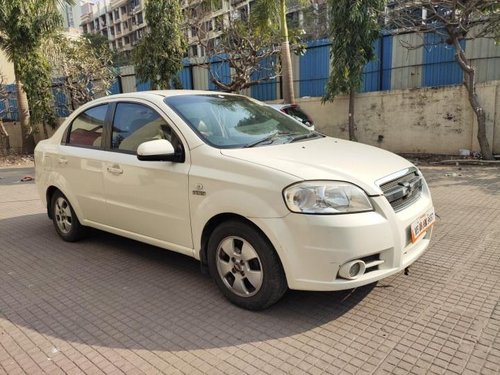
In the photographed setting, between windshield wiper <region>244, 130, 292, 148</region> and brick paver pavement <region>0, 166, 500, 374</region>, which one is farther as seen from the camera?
windshield wiper <region>244, 130, 292, 148</region>

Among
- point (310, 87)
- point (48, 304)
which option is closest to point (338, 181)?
point (48, 304)

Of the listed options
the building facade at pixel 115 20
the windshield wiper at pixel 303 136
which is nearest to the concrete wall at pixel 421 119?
the windshield wiper at pixel 303 136

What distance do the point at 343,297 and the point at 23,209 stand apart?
5.93 meters

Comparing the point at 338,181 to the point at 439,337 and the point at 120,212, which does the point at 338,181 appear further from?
the point at 120,212

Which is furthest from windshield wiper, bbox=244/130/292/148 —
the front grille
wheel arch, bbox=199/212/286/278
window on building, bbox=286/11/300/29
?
window on building, bbox=286/11/300/29

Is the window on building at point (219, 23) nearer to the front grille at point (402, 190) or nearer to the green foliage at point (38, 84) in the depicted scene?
the green foliage at point (38, 84)

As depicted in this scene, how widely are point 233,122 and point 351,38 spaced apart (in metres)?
8.50

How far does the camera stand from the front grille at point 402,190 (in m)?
3.11

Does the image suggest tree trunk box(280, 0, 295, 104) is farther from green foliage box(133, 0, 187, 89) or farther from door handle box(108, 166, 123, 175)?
door handle box(108, 166, 123, 175)

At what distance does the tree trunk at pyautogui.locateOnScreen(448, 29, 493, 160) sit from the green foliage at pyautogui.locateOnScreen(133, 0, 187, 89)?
8192mm

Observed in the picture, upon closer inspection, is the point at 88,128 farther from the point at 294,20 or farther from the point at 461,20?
the point at 294,20

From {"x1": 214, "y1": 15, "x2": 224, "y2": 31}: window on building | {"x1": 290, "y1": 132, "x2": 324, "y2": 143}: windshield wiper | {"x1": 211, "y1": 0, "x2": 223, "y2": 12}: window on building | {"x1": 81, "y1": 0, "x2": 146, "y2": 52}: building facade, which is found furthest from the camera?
{"x1": 81, "y1": 0, "x2": 146, "y2": 52}: building facade

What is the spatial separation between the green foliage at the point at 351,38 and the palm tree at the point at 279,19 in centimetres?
130

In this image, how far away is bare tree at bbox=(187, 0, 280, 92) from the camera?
1360cm
